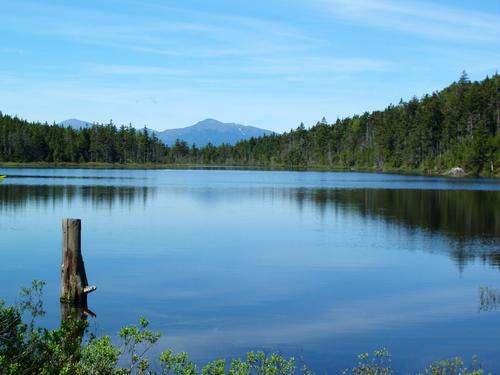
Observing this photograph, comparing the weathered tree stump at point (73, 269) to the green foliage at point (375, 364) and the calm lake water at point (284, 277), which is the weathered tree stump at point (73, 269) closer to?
the calm lake water at point (284, 277)

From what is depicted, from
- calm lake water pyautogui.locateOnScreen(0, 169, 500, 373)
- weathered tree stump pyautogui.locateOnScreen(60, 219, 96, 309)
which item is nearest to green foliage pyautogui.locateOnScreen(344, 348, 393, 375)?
calm lake water pyautogui.locateOnScreen(0, 169, 500, 373)

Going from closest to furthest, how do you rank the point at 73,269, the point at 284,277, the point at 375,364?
the point at 375,364
the point at 73,269
the point at 284,277

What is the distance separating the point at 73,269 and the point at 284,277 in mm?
9545

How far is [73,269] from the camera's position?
65.4 feet

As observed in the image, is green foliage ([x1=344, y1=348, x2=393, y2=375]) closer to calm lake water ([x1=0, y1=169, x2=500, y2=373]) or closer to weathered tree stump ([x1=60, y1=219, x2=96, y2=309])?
calm lake water ([x1=0, y1=169, x2=500, y2=373])

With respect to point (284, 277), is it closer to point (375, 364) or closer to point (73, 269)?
point (73, 269)

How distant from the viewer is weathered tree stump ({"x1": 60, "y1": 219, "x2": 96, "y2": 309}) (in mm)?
19828

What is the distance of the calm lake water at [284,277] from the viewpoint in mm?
17500

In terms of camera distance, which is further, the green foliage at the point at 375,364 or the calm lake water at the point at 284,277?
the calm lake water at the point at 284,277

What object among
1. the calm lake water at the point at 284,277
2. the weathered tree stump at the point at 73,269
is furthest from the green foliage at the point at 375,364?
the weathered tree stump at the point at 73,269

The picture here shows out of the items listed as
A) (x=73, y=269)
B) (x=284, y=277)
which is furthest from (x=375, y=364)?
(x=284, y=277)

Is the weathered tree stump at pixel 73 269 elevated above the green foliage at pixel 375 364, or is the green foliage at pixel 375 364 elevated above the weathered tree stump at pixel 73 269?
the weathered tree stump at pixel 73 269

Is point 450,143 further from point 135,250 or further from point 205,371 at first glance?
point 205,371

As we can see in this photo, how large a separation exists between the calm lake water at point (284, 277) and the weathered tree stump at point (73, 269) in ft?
1.97
